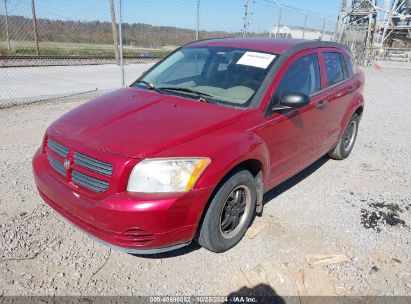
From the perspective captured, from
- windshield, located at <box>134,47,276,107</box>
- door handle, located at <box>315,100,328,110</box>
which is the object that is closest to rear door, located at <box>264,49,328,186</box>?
door handle, located at <box>315,100,328,110</box>

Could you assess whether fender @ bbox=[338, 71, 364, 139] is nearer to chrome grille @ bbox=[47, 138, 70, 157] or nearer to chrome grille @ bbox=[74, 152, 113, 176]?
chrome grille @ bbox=[74, 152, 113, 176]

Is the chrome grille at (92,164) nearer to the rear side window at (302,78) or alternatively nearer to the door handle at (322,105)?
the rear side window at (302,78)

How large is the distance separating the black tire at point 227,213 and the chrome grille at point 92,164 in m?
0.83

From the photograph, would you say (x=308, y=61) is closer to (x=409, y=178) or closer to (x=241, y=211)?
(x=241, y=211)

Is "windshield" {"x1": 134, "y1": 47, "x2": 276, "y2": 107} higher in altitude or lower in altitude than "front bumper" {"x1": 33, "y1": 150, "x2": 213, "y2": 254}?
higher

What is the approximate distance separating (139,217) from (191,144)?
659 millimetres

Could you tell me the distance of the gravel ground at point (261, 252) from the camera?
2.78 m

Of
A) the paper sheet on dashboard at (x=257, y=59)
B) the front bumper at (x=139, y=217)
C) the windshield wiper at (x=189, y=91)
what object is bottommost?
the front bumper at (x=139, y=217)

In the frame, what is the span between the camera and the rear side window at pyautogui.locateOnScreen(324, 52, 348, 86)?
449 centimetres

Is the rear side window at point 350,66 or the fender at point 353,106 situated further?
the rear side window at point 350,66

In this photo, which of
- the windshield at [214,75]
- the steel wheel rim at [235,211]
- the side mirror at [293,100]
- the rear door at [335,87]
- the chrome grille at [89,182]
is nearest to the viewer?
the chrome grille at [89,182]

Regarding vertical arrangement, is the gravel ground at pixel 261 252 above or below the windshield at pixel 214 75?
below

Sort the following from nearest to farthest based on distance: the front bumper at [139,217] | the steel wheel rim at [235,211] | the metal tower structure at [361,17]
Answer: the front bumper at [139,217], the steel wheel rim at [235,211], the metal tower structure at [361,17]

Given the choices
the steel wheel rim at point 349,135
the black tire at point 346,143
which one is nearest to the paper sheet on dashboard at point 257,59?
the black tire at point 346,143
